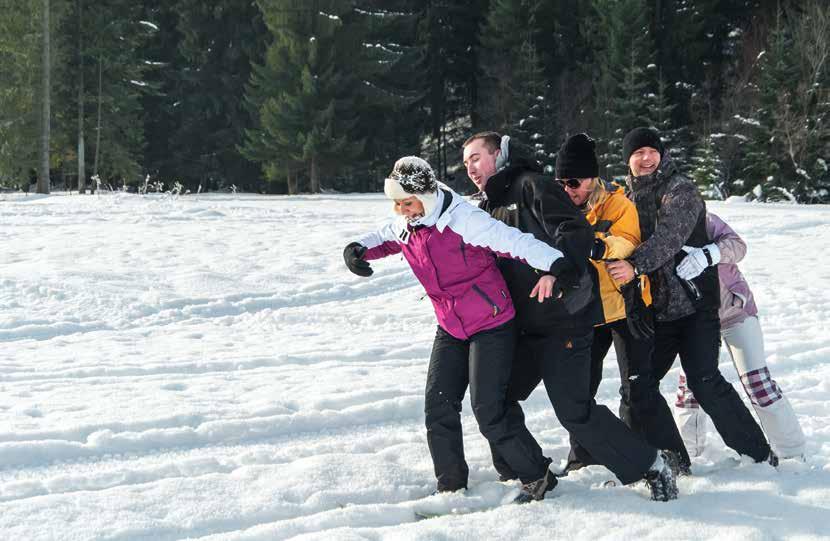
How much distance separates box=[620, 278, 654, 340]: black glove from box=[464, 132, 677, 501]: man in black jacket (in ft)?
0.66

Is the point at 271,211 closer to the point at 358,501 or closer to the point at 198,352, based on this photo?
the point at 198,352

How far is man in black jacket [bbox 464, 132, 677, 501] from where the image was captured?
11.3 feet

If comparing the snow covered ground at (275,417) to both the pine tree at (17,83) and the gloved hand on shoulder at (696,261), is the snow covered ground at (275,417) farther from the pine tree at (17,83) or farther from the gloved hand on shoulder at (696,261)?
the pine tree at (17,83)

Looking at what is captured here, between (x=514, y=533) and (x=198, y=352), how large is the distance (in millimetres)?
3940

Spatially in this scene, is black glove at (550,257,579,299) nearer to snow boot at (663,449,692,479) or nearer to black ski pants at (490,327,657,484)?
black ski pants at (490,327,657,484)

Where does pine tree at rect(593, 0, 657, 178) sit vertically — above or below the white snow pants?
above

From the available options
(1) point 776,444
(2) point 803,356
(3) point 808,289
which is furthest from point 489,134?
(3) point 808,289

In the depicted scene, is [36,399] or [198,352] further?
[198,352]

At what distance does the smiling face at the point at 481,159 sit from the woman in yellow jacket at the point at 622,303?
0.29m

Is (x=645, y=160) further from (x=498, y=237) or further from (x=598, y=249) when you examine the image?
(x=498, y=237)

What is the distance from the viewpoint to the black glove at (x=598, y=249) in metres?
3.46

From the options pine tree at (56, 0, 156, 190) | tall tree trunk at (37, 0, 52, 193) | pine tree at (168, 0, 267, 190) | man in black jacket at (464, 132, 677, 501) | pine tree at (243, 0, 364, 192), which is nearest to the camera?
man in black jacket at (464, 132, 677, 501)

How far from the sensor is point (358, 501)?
3.74 meters

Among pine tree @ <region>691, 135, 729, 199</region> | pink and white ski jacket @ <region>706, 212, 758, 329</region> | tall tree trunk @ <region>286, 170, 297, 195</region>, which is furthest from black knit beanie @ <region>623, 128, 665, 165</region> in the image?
tall tree trunk @ <region>286, 170, 297, 195</region>
